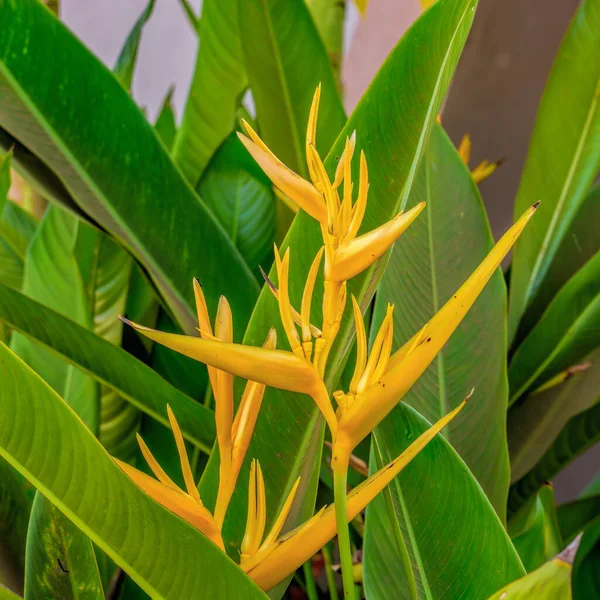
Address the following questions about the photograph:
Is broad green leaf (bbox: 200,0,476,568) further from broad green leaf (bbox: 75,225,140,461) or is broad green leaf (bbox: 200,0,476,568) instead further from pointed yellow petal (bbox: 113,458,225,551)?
broad green leaf (bbox: 75,225,140,461)

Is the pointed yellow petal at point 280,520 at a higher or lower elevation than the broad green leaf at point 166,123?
lower

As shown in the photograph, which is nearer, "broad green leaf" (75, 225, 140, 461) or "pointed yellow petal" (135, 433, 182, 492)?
"pointed yellow petal" (135, 433, 182, 492)

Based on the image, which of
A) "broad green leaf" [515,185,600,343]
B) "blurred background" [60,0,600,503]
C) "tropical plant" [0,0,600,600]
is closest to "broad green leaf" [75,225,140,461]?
"tropical plant" [0,0,600,600]

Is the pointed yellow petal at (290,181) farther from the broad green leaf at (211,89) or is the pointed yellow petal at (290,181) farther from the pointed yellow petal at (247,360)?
the broad green leaf at (211,89)

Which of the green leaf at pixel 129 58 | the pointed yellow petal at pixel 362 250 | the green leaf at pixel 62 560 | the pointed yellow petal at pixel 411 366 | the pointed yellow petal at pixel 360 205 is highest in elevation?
the green leaf at pixel 129 58

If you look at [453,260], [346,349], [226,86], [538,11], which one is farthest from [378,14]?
[346,349]

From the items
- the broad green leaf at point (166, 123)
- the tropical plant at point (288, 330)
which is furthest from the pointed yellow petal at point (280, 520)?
the broad green leaf at point (166, 123)

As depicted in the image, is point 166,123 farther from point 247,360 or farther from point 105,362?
point 247,360
